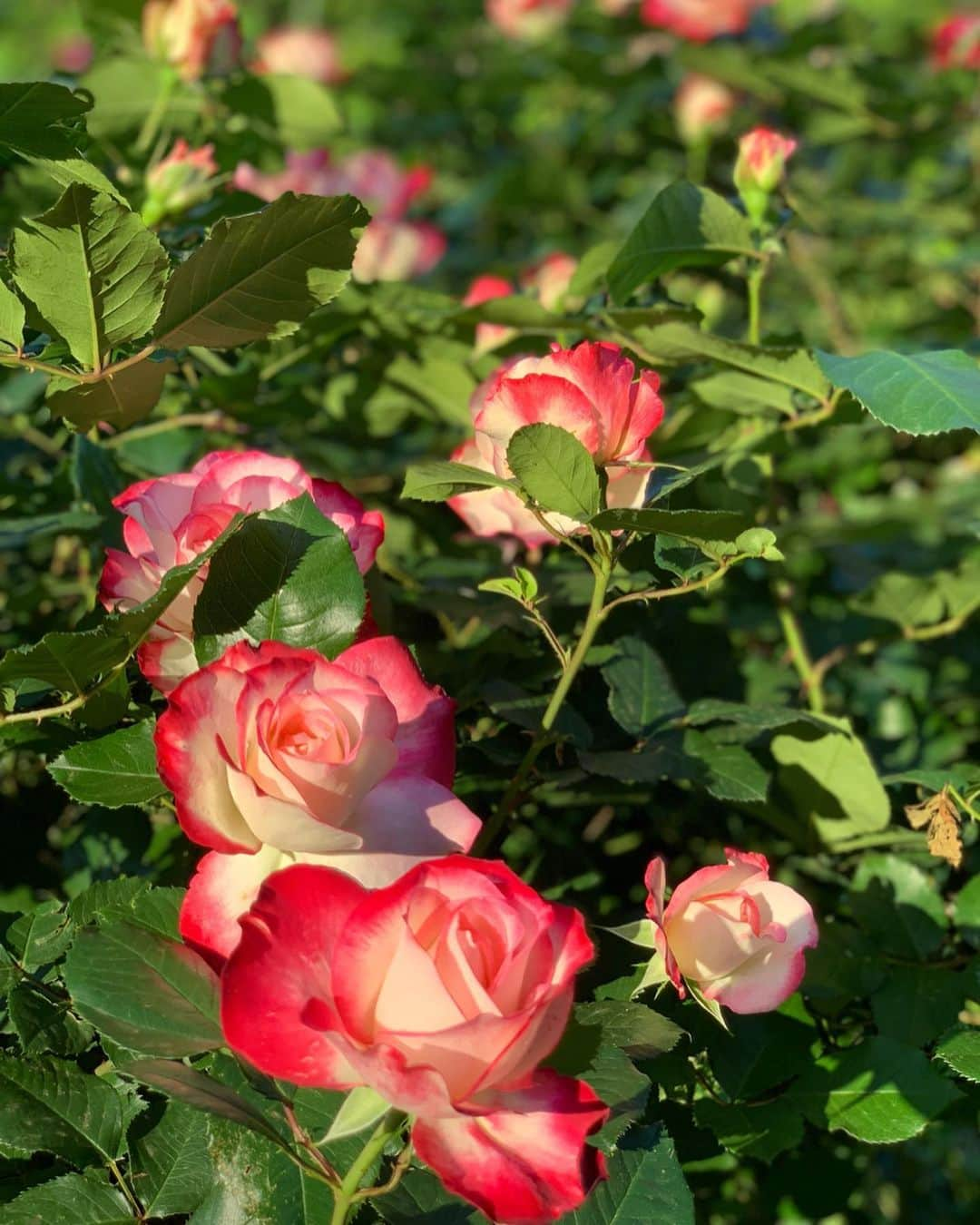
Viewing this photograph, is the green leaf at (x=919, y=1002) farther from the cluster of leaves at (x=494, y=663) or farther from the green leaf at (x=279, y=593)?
the green leaf at (x=279, y=593)

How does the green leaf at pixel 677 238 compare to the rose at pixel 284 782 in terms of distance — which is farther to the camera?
the green leaf at pixel 677 238

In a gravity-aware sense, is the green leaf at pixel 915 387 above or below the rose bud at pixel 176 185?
below

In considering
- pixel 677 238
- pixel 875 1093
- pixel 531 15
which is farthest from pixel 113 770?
pixel 531 15

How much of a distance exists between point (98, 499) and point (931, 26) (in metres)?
2.31

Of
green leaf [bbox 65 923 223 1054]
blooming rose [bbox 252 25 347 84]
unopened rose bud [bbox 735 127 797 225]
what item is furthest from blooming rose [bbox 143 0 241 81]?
blooming rose [bbox 252 25 347 84]

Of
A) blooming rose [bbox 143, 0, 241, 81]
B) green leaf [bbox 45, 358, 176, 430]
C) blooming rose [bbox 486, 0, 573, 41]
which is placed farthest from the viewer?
blooming rose [bbox 486, 0, 573, 41]

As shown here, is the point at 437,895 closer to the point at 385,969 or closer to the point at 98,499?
the point at 385,969

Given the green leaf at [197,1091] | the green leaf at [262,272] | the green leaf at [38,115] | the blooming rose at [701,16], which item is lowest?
the blooming rose at [701,16]

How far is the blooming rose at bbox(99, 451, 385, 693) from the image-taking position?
644 millimetres

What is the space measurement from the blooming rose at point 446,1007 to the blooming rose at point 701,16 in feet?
6.62

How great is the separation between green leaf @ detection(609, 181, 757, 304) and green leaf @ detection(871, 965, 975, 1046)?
49 cm

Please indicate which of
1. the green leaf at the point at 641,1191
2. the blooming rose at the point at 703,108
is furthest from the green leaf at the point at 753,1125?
the blooming rose at the point at 703,108

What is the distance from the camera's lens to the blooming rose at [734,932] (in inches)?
23.9

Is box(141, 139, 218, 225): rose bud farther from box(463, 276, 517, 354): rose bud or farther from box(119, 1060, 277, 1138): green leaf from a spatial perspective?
box(119, 1060, 277, 1138): green leaf
